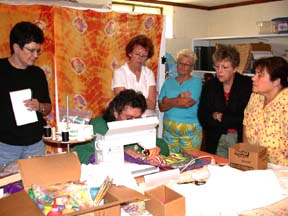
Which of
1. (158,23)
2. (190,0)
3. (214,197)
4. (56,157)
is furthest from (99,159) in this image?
(190,0)

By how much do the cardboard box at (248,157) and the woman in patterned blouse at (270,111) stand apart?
8.6 inches

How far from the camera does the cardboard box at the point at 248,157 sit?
173 cm

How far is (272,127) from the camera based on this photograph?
2.00m

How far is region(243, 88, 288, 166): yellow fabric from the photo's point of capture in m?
1.96

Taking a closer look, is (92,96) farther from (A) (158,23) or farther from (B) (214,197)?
(B) (214,197)

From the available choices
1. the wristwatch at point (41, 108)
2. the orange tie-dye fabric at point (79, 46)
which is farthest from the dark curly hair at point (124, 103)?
the orange tie-dye fabric at point (79, 46)

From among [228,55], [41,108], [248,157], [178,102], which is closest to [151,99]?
[178,102]

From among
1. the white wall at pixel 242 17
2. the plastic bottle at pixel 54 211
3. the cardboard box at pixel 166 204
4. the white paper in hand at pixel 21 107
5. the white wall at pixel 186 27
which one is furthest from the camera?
the white wall at pixel 186 27

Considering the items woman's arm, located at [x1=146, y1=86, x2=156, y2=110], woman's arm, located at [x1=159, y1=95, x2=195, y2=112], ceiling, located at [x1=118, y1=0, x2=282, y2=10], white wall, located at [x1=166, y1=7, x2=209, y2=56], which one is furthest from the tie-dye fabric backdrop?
white wall, located at [x1=166, y1=7, x2=209, y2=56]

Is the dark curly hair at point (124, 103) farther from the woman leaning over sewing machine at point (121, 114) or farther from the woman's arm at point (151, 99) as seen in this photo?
the woman's arm at point (151, 99)

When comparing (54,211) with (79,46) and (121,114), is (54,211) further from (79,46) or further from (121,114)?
(79,46)

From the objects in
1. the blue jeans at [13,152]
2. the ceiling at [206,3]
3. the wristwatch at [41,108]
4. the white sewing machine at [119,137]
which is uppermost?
the ceiling at [206,3]

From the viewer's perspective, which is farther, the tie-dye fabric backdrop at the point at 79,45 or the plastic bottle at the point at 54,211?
the tie-dye fabric backdrop at the point at 79,45

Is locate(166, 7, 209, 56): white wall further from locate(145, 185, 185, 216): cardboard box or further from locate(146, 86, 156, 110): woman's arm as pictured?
locate(145, 185, 185, 216): cardboard box
